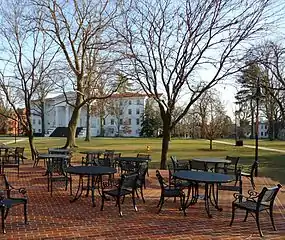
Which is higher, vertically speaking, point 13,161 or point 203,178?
point 203,178

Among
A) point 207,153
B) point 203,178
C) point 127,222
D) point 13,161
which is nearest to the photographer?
point 127,222

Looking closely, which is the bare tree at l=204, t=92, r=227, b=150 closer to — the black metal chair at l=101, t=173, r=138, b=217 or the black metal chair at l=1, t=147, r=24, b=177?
the black metal chair at l=1, t=147, r=24, b=177

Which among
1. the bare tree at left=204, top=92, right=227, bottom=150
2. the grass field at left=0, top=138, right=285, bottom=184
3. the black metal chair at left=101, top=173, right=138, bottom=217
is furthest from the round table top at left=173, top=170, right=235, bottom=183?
the bare tree at left=204, top=92, right=227, bottom=150

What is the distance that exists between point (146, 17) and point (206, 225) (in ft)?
31.8

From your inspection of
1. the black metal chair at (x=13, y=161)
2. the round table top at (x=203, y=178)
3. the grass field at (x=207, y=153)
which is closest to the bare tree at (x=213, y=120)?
the grass field at (x=207, y=153)

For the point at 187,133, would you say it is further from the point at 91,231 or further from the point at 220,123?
the point at 91,231

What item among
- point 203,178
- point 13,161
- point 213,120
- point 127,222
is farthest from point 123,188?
point 213,120

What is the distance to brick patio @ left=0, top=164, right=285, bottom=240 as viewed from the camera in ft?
17.8

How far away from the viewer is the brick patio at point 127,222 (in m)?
5.41

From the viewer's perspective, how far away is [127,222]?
20.1ft

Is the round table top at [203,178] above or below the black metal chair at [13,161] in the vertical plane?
above

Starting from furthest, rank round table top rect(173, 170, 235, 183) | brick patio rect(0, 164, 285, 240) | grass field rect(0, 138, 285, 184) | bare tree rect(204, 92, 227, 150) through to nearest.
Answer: bare tree rect(204, 92, 227, 150) → grass field rect(0, 138, 285, 184) → round table top rect(173, 170, 235, 183) → brick patio rect(0, 164, 285, 240)

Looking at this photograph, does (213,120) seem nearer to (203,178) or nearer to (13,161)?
(13,161)

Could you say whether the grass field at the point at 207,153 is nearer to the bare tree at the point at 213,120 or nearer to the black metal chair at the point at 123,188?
the bare tree at the point at 213,120
